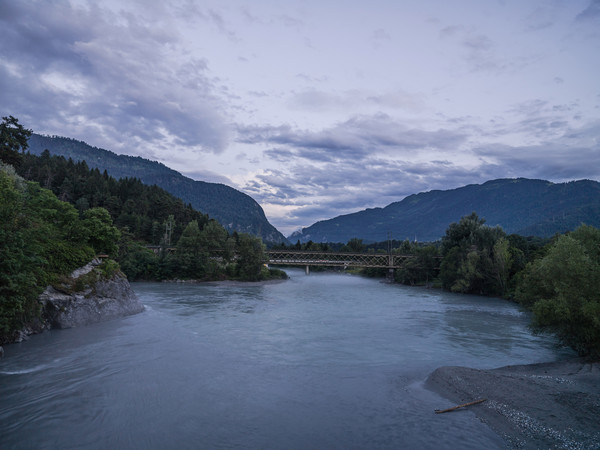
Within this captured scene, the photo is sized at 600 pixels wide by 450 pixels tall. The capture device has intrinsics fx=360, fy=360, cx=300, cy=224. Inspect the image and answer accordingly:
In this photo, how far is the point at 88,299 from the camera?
28625mm

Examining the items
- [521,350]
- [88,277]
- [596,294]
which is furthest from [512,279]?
[88,277]

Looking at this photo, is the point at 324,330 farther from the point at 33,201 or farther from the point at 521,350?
the point at 33,201

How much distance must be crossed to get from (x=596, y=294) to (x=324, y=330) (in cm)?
1862

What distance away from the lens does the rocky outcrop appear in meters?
25.3

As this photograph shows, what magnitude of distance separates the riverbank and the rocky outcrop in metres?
24.6

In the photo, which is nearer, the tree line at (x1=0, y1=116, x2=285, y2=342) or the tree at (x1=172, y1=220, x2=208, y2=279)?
the tree line at (x1=0, y1=116, x2=285, y2=342)

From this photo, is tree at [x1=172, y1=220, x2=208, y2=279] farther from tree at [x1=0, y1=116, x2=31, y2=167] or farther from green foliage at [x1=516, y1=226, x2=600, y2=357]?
green foliage at [x1=516, y1=226, x2=600, y2=357]

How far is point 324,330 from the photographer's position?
30.6m

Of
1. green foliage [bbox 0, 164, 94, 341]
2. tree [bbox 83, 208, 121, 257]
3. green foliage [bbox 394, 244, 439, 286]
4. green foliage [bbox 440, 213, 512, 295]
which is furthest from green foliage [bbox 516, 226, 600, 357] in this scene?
green foliage [bbox 394, 244, 439, 286]

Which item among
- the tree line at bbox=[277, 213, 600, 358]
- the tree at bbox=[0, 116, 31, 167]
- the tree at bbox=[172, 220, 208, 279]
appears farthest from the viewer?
the tree at bbox=[172, 220, 208, 279]

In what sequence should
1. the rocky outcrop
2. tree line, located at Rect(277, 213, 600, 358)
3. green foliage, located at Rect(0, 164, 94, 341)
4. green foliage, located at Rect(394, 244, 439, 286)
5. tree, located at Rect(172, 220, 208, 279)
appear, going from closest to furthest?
green foliage, located at Rect(0, 164, 94, 341), tree line, located at Rect(277, 213, 600, 358), the rocky outcrop, tree, located at Rect(172, 220, 208, 279), green foliage, located at Rect(394, 244, 439, 286)

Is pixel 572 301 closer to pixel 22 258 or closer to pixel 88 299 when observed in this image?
pixel 22 258

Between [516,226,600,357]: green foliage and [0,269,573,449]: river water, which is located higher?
[516,226,600,357]: green foliage

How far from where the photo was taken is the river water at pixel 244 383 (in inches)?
478
